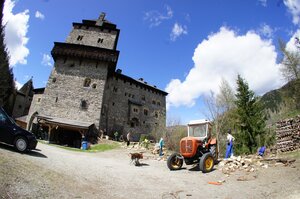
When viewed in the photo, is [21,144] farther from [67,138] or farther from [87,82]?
[87,82]

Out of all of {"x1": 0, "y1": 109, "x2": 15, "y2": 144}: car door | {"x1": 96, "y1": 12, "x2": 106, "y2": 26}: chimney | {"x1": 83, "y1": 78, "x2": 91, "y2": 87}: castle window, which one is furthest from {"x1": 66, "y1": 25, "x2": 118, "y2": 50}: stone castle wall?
{"x1": 0, "y1": 109, "x2": 15, "y2": 144}: car door

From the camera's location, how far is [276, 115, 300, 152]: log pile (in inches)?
460

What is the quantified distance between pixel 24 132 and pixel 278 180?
1093 centimetres

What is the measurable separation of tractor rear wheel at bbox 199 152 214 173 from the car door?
8.72 m

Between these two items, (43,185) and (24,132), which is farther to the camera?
(24,132)

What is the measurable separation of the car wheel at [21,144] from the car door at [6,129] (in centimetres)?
24

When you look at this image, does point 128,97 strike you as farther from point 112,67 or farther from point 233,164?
point 233,164

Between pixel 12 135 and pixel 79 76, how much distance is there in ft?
76.3

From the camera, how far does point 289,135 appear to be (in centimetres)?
1197

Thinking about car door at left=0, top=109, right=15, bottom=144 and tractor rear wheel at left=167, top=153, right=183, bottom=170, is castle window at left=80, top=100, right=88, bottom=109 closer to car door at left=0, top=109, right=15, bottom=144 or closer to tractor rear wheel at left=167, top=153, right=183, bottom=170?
car door at left=0, top=109, right=15, bottom=144

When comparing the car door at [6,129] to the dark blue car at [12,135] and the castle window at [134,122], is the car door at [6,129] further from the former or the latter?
the castle window at [134,122]

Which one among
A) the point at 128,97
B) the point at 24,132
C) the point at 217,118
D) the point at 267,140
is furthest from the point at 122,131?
the point at 24,132

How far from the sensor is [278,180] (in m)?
7.64

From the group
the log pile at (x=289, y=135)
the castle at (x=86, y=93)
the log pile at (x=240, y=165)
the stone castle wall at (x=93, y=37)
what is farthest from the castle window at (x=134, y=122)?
the log pile at (x=240, y=165)
